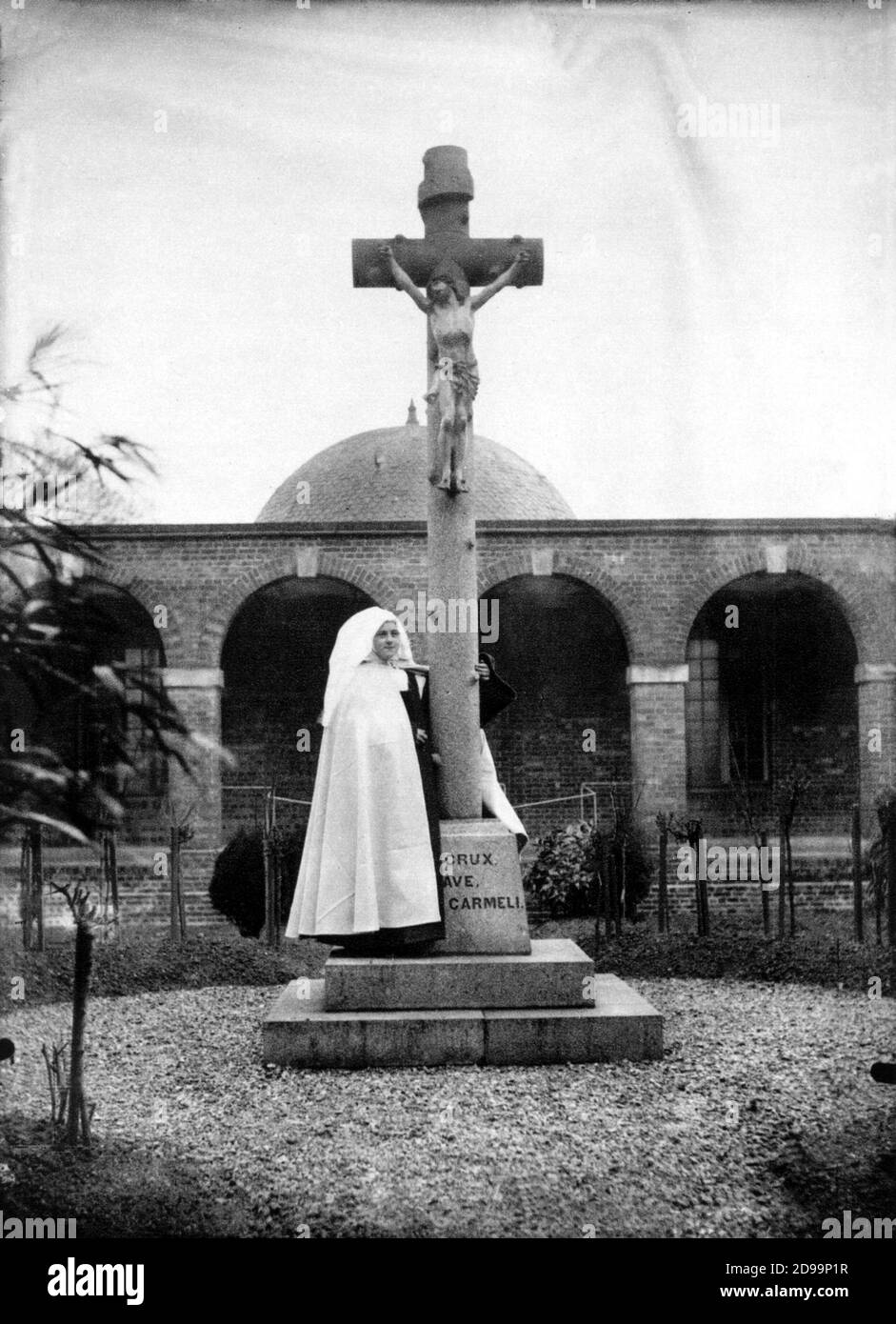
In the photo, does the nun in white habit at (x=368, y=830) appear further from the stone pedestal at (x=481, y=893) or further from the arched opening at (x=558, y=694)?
the arched opening at (x=558, y=694)

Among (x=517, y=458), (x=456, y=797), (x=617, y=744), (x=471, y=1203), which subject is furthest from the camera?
(x=517, y=458)

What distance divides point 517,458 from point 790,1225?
59.9 ft

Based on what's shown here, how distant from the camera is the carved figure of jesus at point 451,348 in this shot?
232 inches

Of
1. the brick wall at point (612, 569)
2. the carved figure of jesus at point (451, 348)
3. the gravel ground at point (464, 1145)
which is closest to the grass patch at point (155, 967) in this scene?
the gravel ground at point (464, 1145)

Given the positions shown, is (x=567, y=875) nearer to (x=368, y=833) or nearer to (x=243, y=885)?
(x=243, y=885)

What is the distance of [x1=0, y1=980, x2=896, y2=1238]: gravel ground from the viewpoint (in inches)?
147

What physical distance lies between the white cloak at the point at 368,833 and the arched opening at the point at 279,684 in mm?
→ 10322

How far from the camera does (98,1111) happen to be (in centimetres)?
467

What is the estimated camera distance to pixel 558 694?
16.2 m

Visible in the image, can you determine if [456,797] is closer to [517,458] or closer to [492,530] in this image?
[492,530]

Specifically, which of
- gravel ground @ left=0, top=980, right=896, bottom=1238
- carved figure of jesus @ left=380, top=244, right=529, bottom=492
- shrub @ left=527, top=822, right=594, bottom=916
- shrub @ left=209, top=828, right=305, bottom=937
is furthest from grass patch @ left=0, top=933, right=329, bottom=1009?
carved figure of jesus @ left=380, top=244, right=529, bottom=492

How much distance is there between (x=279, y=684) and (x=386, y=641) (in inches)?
421
